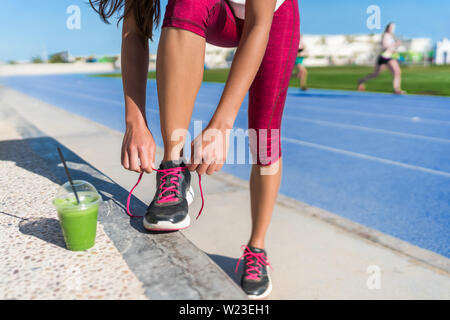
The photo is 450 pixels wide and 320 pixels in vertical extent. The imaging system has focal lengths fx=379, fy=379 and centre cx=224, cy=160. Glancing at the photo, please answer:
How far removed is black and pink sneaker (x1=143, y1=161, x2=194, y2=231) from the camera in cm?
164

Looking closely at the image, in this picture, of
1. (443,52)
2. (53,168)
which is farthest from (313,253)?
(443,52)

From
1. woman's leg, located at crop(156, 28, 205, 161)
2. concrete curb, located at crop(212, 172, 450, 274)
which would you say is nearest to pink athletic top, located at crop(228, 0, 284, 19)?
woman's leg, located at crop(156, 28, 205, 161)

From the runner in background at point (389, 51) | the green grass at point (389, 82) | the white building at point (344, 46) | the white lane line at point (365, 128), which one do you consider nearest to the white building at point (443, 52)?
the green grass at point (389, 82)

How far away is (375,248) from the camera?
1968 mm

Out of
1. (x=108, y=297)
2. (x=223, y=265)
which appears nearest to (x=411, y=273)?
(x=223, y=265)

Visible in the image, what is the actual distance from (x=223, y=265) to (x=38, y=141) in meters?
3.05

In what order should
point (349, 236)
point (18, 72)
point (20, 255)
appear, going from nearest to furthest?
point (20, 255), point (349, 236), point (18, 72)

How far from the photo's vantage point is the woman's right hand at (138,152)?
1455mm

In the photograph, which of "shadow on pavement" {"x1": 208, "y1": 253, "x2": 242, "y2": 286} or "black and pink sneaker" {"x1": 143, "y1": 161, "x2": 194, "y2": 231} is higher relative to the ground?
"black and pink sneaker" {"x1": 143, "y1": 161, "x2": 194, "y2": 231}

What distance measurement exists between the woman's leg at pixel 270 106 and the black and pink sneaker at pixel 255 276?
50 mm

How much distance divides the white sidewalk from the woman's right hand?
0.66 meters

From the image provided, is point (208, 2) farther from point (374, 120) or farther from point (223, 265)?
point (374, 120)

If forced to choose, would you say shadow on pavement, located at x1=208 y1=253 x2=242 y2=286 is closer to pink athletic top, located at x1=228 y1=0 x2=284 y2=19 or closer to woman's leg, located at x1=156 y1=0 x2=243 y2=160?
woman's leg, located at x1=156 y1=0 x2=243 y2=160

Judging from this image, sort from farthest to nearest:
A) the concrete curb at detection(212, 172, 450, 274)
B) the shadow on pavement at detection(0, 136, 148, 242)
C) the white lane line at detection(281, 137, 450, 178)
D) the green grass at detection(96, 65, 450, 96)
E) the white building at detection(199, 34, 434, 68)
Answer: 1. the white building at detection(199, 34, 434, 68)
2. the green grass at detection(96, 65, 450, 96)
3. the white lane line at detection(281, 137, 450, 178)
4. the shadow on pavement at detection(0, 136, 148, 242)
5. the concrete curb at detection(212, 172, 450, 274)
